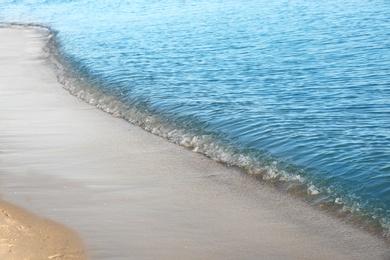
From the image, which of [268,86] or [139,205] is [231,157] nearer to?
[139,205]

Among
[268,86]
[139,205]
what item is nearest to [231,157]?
[139,205]

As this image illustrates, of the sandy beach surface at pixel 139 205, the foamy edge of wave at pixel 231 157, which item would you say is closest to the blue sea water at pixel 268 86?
the foamy edge of wave at pixel 231 157

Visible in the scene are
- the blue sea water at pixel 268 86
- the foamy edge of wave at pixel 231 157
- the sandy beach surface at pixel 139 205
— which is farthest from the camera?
the blue sea water at pixel 268 86

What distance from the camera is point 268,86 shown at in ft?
47.8

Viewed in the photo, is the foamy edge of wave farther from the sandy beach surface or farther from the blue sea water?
the sandy beach surface

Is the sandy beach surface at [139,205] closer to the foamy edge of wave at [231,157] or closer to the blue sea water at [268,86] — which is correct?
the foamy edge of wave at [231,157]

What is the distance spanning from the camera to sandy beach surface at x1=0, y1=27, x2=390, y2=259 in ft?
23.6

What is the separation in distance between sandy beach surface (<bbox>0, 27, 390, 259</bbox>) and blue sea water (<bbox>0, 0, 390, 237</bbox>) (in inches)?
19.6

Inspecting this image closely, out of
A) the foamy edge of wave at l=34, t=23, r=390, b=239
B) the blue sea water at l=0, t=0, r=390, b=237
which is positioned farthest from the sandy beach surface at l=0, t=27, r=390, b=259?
the blue sea water at l=0, t=0, r=390, b=237

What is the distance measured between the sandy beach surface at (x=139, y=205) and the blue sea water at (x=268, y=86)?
498 mm

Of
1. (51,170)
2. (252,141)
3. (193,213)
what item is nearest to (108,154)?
(51,170)

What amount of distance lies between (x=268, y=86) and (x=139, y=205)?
674 cm

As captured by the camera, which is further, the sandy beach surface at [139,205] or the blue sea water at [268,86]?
the blue sea water at [268,86]

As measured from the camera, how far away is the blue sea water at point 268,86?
9.51m
